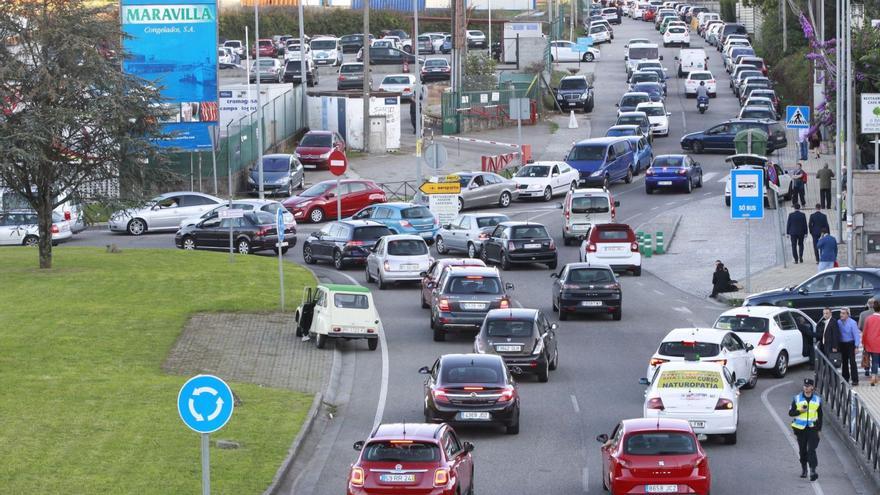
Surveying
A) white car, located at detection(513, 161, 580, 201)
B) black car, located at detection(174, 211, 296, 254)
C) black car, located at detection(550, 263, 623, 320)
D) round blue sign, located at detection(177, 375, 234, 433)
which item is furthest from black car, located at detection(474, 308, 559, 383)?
white car, located at detection(513, 161, 580, 201)

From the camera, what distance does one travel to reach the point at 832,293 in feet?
115

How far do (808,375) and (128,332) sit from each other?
1395 centimetres

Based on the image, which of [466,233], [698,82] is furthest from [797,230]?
[698,82]

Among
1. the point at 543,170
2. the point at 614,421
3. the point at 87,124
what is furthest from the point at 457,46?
the point at 614,421

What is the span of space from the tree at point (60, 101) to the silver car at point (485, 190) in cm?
1584

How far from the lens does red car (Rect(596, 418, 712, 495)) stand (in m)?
20.8

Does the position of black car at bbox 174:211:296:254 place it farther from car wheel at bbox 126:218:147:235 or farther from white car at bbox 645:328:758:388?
white car at bbox 645:328:758:388

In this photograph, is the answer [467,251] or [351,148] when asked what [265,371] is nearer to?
[467,251]

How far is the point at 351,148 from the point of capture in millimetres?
73500

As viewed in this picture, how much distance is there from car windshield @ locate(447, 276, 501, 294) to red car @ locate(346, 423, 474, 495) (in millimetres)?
14295

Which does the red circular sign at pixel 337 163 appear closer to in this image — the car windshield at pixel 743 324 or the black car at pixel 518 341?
the black car at pixel 518 341

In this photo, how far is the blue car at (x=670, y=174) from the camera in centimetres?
6006

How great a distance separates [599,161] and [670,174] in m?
2.96

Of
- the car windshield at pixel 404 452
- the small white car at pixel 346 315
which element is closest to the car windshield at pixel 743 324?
the small white car at pixel 346 315
